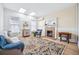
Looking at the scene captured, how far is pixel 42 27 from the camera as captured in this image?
231cm

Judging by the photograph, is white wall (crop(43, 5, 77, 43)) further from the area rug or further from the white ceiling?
the area rug

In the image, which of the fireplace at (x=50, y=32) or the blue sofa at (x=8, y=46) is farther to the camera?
the fireplace at (x=50, y=32)

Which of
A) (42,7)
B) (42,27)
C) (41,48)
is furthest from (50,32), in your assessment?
(42,7)

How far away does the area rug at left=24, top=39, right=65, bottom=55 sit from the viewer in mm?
2264

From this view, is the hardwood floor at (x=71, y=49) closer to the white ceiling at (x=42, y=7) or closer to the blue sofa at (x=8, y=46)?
the white ceiling at (x=42, y=7)

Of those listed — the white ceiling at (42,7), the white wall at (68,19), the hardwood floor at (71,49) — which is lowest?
the hardwood floor at (71,49)

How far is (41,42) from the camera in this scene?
2299 millimetres

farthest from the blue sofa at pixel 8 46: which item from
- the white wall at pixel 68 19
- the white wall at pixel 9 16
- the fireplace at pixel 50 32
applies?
the white wall at pixel 68 19

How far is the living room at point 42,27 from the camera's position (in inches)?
87.3

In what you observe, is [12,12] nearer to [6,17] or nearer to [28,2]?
[6,17]

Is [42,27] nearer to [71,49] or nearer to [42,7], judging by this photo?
[42,7]

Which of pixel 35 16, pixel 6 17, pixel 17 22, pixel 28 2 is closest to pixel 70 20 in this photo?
pixel 35 16

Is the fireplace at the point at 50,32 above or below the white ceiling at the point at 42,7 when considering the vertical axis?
below
